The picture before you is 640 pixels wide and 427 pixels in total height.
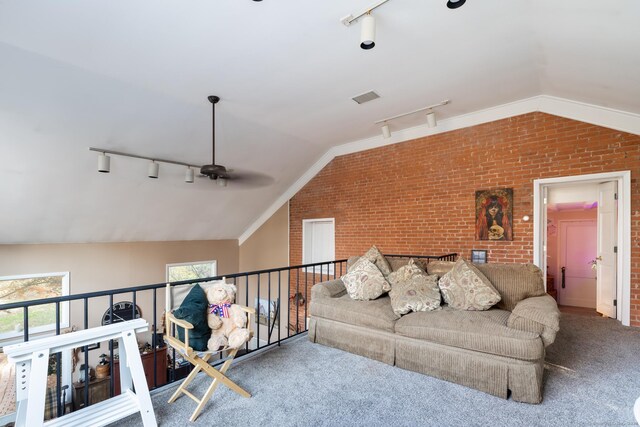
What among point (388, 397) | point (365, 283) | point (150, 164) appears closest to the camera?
point (388, 397)

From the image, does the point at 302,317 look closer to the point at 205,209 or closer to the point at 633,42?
the point at 205,209

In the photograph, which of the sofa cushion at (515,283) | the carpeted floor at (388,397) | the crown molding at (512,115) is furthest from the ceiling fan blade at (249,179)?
the sofa cushion at (515,283)

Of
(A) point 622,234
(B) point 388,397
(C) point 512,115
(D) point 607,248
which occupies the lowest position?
(B) point 388,397

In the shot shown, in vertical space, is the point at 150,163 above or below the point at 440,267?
above

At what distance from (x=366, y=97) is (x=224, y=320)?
305 cm

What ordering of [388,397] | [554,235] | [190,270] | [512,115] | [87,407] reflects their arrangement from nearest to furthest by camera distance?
[87,407] → [388,397] → [512,115] → [554,235] → [190,270]

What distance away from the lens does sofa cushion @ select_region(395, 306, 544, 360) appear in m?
2.17

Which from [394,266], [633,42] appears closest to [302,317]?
[394,266]

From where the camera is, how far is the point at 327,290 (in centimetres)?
342

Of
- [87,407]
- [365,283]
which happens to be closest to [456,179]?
[365,283]

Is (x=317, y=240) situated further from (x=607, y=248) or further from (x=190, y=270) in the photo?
(x=607, y=248)

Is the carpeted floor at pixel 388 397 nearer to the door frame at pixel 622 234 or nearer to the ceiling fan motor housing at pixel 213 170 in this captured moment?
the door frame at pixel 622 234

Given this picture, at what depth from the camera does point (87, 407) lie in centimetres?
182

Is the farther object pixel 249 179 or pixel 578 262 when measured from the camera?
pixel 578 262
